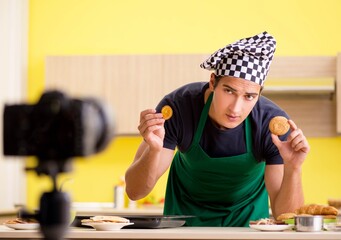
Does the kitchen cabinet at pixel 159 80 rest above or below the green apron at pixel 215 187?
above

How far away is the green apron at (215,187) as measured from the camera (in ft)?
9.73

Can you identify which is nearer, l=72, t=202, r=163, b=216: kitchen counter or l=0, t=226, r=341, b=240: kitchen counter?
l=0, t=226, r=341, b=240: kitchen counter

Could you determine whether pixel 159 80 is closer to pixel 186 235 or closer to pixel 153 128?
pixel 153 128

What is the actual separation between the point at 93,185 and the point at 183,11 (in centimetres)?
156

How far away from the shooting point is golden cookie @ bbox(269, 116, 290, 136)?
9.09ft

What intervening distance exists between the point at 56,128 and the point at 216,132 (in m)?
1.93

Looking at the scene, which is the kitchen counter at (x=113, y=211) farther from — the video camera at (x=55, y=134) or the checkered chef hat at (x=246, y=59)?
the video camera at (x=55, y=134)

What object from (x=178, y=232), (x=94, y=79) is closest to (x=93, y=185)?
(x=94, y=79)

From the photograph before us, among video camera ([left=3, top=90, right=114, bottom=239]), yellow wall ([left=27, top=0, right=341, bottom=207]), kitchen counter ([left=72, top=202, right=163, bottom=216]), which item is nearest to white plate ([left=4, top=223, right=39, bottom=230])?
video camera ([left=3, top=90, right=114, bottom=239])

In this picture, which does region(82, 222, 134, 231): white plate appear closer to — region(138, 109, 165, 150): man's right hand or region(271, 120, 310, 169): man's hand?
region(138, 109, 165, 150): man's right hand

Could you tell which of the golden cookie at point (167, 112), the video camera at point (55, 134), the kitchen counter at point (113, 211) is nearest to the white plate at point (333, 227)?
the golden cookie at point (167, 112)

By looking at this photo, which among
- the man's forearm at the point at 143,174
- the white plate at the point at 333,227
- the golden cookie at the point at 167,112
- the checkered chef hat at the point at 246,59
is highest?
the checkered chef hat at the point at 246,59

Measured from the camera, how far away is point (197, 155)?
297 cm

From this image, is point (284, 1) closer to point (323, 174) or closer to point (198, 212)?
point (323, 174)
